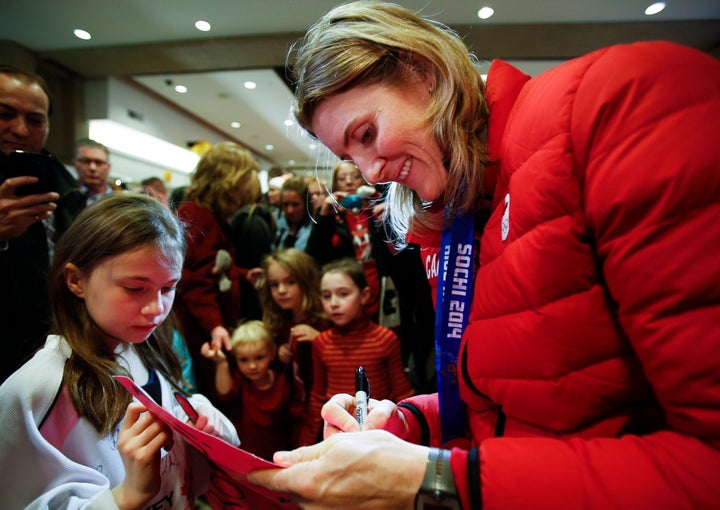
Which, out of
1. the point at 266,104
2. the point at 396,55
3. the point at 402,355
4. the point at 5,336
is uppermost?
the point at 266,104

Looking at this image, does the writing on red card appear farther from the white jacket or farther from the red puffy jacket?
the red puffy jacket

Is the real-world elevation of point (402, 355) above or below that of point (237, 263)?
below

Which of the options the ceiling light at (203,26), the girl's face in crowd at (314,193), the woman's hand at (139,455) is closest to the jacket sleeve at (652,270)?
the woman's hand at (139,455)

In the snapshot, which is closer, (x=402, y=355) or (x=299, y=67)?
(x=299, y=67)

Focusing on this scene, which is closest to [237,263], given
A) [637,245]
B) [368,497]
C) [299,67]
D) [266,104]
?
[299,67]

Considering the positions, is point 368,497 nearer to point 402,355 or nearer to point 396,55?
point 396,55

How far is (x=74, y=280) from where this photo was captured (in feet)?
3.36

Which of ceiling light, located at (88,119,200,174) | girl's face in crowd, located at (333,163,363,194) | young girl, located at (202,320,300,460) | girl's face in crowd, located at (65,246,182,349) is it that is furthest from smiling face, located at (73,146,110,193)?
ceiling light, located at (88,119,200,174)

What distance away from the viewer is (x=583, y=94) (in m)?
0.49

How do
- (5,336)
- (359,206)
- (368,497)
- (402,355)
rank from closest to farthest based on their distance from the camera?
1. (368,497)
2. (5,336)
3. (402,355)
4. (359,206)

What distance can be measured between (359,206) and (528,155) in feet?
6.10

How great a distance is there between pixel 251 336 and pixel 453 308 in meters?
1.64

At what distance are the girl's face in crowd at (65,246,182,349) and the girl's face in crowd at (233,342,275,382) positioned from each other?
115cm

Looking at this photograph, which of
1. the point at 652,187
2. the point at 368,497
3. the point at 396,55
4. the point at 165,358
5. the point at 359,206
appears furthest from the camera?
the point at 359,206
